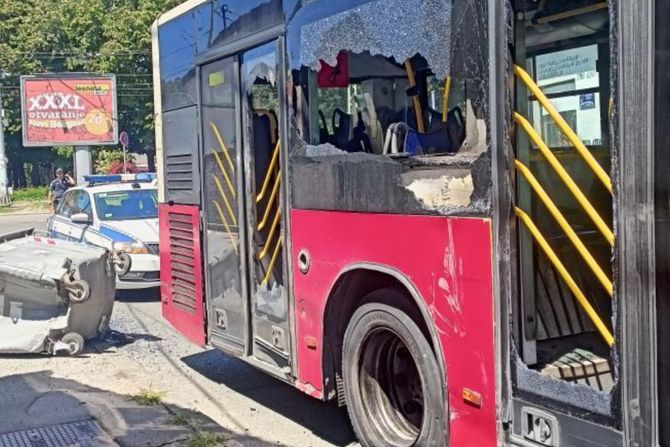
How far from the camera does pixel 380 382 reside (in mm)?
5105

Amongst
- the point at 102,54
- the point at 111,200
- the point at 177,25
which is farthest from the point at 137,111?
the point at 177,25

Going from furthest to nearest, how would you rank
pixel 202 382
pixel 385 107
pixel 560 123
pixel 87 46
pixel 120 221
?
pixel 87 46 → pixel 120 221 → pixel 202 382 → pixel 385 107 → pixel 560 123

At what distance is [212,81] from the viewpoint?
6711mm

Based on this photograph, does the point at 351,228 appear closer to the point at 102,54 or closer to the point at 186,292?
the point at 186,292

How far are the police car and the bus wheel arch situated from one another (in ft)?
23.5

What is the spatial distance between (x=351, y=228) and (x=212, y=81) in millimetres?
2407

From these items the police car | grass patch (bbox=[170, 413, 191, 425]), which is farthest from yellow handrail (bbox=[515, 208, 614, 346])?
the police car

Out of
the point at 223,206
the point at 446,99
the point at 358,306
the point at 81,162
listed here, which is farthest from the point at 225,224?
the point at 81,162

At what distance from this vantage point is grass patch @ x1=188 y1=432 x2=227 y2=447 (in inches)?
221

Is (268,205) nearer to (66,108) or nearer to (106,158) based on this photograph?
(66,108)

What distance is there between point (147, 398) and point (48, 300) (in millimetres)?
2098

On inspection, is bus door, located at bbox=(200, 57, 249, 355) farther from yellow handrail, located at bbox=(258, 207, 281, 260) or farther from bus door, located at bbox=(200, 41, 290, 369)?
yellow handrail, located at bbox=(258, 207, 281, 260)

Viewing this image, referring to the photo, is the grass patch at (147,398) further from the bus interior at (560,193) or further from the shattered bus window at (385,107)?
the bus interior at (560,193)

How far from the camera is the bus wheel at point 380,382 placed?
16.1ft
